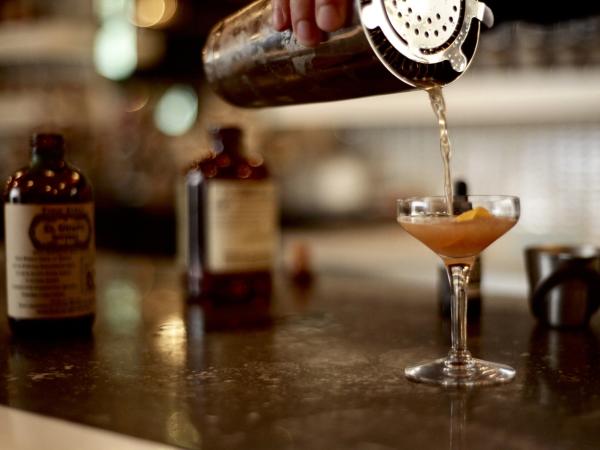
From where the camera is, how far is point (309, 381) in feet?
2.93

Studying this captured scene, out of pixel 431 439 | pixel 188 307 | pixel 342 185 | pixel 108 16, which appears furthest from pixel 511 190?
pixel 431 439

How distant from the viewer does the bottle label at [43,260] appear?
44.9 inches

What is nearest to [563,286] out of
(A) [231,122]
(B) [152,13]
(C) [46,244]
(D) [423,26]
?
(D) [423,26]

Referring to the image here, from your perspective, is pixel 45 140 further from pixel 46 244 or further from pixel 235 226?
pixel 235 226

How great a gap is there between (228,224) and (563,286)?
0.61 metres

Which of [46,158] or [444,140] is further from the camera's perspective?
[46,158]

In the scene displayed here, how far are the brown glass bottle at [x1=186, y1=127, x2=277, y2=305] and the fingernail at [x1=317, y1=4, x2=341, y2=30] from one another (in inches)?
22.4

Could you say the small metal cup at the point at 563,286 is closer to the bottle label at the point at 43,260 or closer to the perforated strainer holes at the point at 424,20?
the perforated strainer holes at the point at 424,20

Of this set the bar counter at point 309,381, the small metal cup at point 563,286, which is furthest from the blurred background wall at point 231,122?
the bar counter at point 309,381

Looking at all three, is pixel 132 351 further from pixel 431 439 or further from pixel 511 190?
pixel 511 190

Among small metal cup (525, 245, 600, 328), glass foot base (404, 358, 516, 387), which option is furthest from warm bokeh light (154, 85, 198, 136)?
glass foot base (404, 358, 516, 387)

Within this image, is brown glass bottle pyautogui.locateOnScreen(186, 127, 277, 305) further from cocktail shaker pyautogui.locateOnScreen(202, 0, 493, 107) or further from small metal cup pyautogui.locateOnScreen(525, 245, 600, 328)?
small metal cup pyautogui.locateOnScreen(525, 245, 600, 328)

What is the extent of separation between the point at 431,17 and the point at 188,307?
73 cm

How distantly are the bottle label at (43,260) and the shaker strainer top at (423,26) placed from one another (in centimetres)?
52
